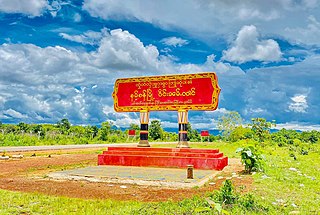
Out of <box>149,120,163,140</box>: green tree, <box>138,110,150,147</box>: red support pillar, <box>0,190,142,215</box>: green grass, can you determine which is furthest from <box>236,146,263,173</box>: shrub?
<box>149,120,163,140</box>: green tree

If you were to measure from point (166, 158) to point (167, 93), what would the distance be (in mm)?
2874

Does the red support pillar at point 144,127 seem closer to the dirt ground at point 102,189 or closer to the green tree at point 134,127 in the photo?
the dirt ground at point 102,189

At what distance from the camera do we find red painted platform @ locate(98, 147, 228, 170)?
39.9ft

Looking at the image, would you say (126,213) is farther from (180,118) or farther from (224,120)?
(224,120)

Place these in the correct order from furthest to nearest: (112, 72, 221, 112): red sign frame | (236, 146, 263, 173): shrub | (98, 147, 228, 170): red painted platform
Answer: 1. (112, 72, 221, 112): red sign frame
2. (98, 147, 228, 170): red painted platform
3. (236, 146, 263, 173): shrub

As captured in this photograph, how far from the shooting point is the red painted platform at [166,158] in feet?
39.9

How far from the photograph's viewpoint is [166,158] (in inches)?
496

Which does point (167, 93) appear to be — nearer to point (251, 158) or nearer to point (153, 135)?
point (251, 158)

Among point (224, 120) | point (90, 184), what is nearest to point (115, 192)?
A: point (90, 184)

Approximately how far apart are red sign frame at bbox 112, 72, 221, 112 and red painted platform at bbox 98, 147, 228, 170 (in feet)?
6.05

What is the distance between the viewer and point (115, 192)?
7570mm

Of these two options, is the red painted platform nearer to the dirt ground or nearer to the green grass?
the dirt ground

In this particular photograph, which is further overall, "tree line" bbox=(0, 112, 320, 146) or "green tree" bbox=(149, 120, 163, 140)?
"green tree" bbox=(149, 120, 163, 140)

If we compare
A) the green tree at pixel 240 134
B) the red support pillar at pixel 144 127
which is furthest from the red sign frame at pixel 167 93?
the green tree at pixel 240 134
